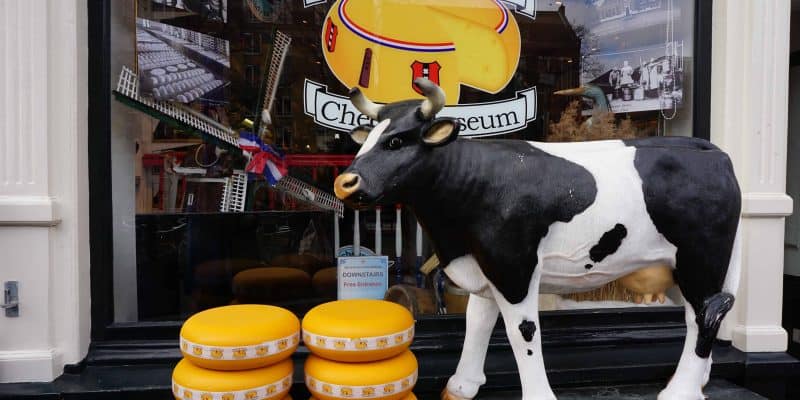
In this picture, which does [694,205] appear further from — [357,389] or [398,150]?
[357,389]

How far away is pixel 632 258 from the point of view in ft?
7.06

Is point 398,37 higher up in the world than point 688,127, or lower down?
higher up

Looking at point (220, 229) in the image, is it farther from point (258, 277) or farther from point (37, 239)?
point (37, 239)

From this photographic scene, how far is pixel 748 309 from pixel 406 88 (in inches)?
100

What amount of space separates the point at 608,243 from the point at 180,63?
8.53 feet

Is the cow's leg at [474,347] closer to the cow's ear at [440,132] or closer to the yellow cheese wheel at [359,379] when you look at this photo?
the yellow cheese wheel at [359,379]

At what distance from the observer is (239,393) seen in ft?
6.39

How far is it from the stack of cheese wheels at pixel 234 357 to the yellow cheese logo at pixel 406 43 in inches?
68.6

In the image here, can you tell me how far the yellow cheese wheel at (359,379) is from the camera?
1.98 m

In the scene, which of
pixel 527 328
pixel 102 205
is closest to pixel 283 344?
pixel 527 328

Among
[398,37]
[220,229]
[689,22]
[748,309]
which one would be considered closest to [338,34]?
[398,37]

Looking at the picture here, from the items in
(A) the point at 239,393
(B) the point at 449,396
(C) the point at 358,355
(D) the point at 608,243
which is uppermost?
(D) the point at 608,243

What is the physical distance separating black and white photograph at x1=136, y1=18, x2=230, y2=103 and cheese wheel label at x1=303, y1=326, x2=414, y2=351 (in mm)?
1801

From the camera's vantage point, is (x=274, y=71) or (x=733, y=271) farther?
(x=274, y=71)
